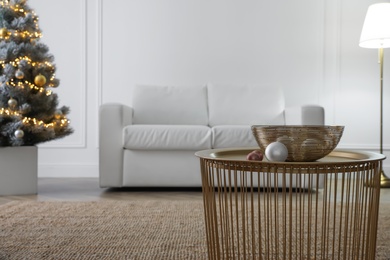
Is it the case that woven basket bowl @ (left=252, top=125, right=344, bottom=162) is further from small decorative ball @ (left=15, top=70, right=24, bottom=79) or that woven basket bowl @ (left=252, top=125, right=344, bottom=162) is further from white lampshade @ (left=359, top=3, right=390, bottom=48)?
white lampshade @ (left=359, top=3, right=390, bottom=48)

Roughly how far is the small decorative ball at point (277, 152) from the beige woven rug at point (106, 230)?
0.51m

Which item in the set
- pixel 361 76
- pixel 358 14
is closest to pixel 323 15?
pixel 358 14

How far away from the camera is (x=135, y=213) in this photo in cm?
215

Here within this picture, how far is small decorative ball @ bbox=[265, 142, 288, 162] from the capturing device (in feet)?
3.51

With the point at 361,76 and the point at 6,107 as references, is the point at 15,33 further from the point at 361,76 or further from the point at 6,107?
the point at 361,76

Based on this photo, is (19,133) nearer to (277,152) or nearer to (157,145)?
(157,145)

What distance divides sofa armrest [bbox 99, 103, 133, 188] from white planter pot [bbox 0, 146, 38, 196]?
42cm

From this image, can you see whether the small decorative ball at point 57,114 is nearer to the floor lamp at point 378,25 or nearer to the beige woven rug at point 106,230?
the beige woven rug at point 106,230

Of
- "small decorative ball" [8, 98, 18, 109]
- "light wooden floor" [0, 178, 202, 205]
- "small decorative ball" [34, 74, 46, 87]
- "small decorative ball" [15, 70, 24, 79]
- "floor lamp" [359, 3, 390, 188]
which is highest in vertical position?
"floor lamp" [359, 3, 390, 188]

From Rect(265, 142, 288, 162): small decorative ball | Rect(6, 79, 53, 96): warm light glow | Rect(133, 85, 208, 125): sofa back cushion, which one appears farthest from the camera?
Rect(133, 85, 208, 125): sofa back cushion

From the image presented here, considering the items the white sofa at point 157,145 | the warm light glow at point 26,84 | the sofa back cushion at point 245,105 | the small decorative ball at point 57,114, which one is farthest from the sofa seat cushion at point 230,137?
the warm light glow at point 26,84

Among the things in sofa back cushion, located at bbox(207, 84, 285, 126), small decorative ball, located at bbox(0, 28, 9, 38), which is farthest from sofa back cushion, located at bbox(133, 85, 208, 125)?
small decorative ball, located at bbox(0, 28, 9, 38)

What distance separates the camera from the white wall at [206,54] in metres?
3.93

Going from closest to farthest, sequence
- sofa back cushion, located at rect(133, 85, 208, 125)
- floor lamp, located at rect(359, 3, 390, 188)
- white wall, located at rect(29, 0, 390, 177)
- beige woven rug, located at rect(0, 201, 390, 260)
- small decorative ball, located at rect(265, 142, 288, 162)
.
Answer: small decorative ball, located at rect(265, 142, 288, 162)
beige woven rug, located at rect(0, 201, 390, 260)
floor lamp, located at rect(359, 3, 390, 188)
sofa back cushion, located at rect(133, 85, 208, 125)
white wall, located at rect(29, 0, 390, 177)
